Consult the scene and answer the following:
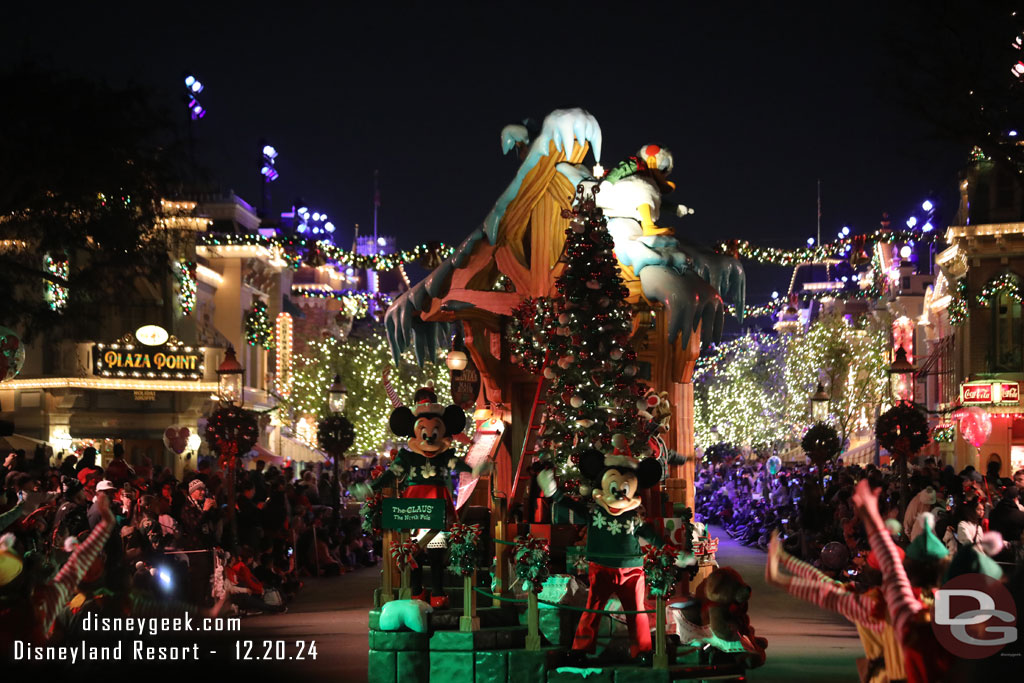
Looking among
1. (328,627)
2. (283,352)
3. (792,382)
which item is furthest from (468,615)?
(792,382)

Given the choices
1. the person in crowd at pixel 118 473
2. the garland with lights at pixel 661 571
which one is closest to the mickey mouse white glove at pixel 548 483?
the garland with lights at pixel 661 571

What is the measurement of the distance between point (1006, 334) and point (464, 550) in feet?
94.5

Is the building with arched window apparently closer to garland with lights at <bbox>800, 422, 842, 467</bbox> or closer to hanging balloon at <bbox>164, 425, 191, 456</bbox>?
garland with lights at <bbox>800, 422, 842, 467</bbox>

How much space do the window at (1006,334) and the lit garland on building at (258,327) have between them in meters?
23.9

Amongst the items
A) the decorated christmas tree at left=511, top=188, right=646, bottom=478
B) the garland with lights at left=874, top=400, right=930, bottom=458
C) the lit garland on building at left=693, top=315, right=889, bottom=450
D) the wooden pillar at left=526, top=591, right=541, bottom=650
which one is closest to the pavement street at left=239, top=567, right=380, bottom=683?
the wooden pillar at left=526, top=591, right=541, bottom=650

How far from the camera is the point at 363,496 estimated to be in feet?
42.6

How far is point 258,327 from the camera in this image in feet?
151

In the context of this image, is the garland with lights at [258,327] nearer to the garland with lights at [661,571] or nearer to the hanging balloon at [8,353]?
the hanging balloon at [8,353]

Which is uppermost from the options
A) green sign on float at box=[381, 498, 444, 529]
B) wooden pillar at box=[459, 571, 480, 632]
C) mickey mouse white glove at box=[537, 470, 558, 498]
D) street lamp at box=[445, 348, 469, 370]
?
street lamp at box=[445, 348, 469, 370]

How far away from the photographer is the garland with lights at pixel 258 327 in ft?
151

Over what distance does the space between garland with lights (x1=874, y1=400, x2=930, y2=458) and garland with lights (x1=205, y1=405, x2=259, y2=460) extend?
9.48 meters

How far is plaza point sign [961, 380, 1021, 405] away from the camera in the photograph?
33.5 m

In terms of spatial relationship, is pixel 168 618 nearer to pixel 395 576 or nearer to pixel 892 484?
pixel 395 576

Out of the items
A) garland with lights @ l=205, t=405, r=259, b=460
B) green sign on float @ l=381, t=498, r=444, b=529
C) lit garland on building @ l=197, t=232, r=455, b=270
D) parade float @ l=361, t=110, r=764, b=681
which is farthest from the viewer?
lit garland on building @ l=197, t=232, r=455, b=270
